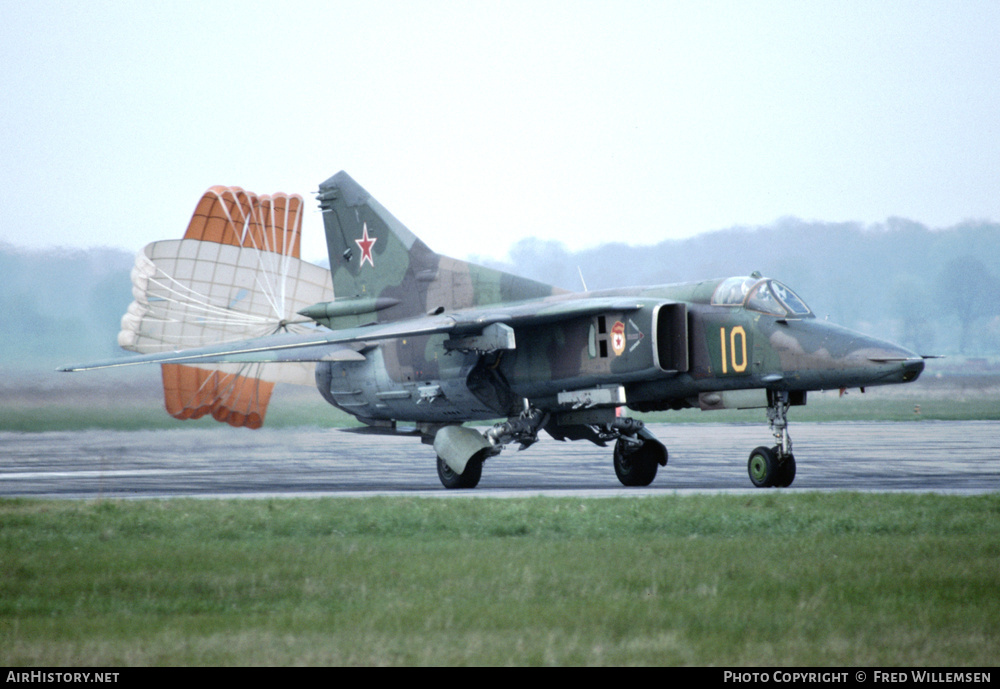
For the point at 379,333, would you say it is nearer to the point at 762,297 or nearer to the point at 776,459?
the point at 762,297

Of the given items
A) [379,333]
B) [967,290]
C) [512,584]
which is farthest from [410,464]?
[967,290]

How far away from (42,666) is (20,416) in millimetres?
29782

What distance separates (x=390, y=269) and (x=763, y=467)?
8.51 m

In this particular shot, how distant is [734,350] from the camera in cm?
1533

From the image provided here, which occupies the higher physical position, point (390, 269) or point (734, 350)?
point (390, 269)

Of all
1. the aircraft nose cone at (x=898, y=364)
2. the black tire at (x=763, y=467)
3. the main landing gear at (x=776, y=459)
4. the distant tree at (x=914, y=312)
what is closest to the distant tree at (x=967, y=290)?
the distant tree at (x=914, y=312)

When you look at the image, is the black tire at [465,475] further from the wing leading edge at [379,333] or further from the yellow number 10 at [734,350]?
the yellow number 10 at [734,350]

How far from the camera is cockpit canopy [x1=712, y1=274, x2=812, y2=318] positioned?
50.1 ft

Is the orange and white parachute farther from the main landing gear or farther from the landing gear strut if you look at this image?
the main landing gear

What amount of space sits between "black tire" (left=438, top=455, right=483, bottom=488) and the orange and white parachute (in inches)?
244

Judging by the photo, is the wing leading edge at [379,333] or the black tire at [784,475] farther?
the wing leading edge at [379,333]

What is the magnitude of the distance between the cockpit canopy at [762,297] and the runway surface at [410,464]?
98.1 inches

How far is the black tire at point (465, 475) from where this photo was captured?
17.3m
